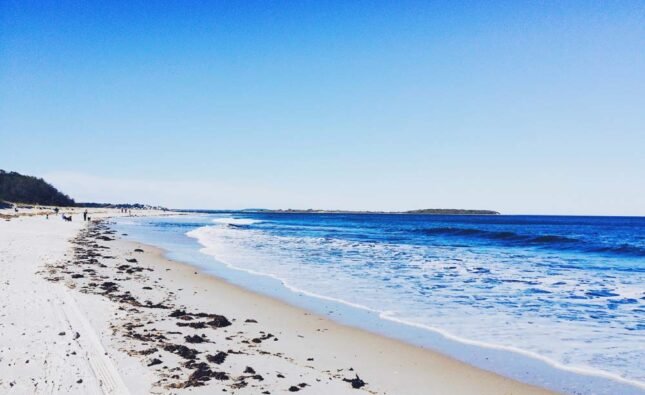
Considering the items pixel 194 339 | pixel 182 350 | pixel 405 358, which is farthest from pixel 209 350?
pixel 405 358

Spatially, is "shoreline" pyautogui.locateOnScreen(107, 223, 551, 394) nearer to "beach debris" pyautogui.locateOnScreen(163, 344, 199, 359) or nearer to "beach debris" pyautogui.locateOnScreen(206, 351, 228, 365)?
"beach debris" pyautogui.locateOnScreen(206, 351, 228, 365)

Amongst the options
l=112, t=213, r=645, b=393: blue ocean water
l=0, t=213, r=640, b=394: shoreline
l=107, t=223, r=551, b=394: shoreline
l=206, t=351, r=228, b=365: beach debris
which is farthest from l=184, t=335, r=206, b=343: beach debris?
l=112, t=213, r=645, b=393: blue ocean water

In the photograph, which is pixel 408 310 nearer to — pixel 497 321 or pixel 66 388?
pixel 497 321

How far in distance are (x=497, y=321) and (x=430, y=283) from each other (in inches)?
202

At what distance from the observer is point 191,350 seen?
7.19m

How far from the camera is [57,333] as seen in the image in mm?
7289

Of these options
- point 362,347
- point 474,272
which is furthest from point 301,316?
point 474,272

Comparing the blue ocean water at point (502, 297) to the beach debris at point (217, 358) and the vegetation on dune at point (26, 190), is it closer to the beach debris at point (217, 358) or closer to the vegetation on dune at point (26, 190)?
the beach debris at point (217, 358)

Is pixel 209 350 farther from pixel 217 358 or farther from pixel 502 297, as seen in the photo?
pixel 502 297

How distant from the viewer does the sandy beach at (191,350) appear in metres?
5.82

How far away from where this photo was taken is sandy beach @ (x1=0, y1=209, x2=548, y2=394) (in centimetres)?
582

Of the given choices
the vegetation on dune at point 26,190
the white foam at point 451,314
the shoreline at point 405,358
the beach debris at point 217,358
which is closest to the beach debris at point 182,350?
the beach debris at point 217,358

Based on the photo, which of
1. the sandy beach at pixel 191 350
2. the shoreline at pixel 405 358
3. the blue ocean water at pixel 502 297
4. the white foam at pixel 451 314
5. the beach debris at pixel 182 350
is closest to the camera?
the sandy beach at pixel 191 350

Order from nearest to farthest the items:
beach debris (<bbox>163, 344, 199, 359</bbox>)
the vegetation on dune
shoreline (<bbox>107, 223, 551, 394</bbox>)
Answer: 1. shoreline (<bbox>107, 223, 551, 394</bbox>)
2. beach debris (<bbox>163, 344, 199, 359</bbox>)
3. the vegetation on dune
